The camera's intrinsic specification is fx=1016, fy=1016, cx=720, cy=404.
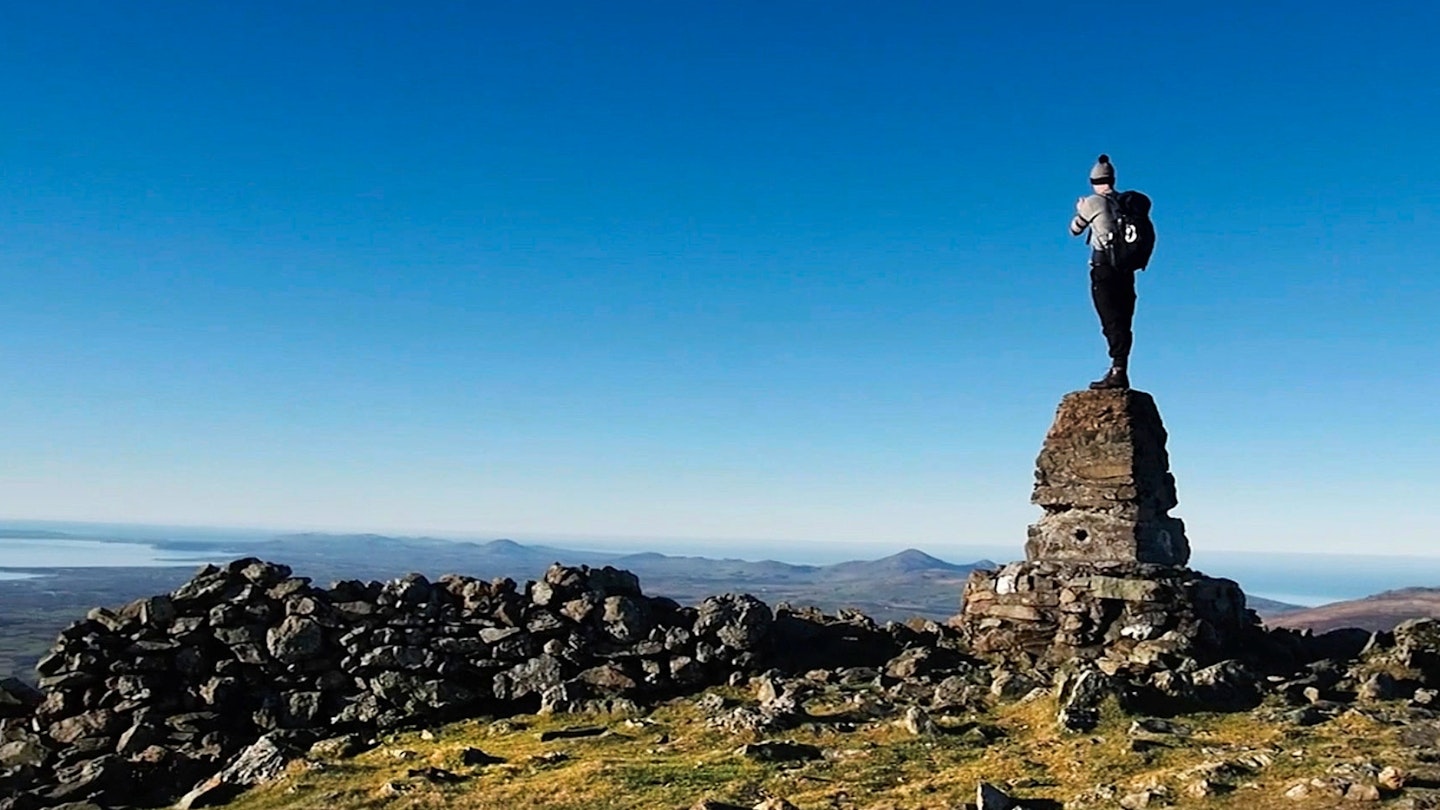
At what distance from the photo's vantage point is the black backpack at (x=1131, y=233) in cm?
1466

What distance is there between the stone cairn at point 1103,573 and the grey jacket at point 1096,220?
224cm

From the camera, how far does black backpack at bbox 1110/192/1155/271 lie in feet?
48.1

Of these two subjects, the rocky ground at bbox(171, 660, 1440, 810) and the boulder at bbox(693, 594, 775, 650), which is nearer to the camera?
the rocky ground at bbox(171, 660, 1440, 810)

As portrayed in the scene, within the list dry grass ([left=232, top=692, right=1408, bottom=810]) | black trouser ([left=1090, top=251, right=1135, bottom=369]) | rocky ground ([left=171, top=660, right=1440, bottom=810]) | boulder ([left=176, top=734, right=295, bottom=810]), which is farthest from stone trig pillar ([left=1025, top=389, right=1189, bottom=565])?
boulder ([left=176, top=734, right=295, bottom=810])

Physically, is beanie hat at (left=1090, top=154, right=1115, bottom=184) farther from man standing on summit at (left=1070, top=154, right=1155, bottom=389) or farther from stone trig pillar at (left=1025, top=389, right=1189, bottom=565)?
stone trig pillar at (left=1025, top=389, right=1189, bottom=565)

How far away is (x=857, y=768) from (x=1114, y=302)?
899cm

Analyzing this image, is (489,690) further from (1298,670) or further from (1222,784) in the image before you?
(1298,670)

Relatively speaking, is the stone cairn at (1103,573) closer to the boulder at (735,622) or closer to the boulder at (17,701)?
the boulder at (735,622)

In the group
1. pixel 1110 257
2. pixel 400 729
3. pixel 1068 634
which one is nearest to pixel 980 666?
pixel 1068 634

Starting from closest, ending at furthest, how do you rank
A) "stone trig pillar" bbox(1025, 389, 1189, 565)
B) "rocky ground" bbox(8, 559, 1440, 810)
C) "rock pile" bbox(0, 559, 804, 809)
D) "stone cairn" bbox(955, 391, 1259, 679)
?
"rocky ground" bbox(8, 559, 1440, 810), "rock pile" bbox(0, 559, 804, 809), "stone cairn" bbox(955, 391, 1259, 679), "stone trig pillar" bbox(1025, 389, 1189, 565)

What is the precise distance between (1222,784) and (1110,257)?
8682 mm

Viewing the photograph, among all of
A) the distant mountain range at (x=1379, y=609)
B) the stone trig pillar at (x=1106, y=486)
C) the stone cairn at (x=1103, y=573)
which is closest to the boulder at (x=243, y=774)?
the stone cairn at (x=1103, y=573)

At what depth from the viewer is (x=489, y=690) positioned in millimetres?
12555

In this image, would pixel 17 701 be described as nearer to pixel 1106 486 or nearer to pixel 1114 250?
pixel 1106 486
